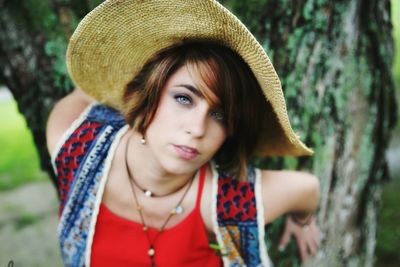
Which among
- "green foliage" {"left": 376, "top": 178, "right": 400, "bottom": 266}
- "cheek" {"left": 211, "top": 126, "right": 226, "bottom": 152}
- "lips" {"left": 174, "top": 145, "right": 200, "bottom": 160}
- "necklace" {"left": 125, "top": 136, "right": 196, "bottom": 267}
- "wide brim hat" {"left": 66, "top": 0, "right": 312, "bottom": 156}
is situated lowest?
"green foliage" {"left": 376, "top": 178, "right": 400, "bottom": 266}

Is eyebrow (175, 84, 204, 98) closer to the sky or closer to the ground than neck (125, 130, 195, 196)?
closer to the sky

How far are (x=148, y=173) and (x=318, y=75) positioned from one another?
1.08m

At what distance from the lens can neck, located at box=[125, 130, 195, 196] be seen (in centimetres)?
191

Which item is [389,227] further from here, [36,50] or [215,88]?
[36,50]

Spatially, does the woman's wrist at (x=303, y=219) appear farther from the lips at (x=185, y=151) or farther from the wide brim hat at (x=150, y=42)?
the lips at (x=185, y=151)

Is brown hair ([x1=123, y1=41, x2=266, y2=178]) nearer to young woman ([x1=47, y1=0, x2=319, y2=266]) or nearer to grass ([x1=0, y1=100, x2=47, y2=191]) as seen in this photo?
young woman ([x1=47, y1=0, x2=319, y2=266])

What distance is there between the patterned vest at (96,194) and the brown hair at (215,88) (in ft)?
0.34

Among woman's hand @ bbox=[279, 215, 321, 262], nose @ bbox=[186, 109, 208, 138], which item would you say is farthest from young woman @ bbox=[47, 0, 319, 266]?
woman's hand @ bbox=[279, 215, 321, 262]

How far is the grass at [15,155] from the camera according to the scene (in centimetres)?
548

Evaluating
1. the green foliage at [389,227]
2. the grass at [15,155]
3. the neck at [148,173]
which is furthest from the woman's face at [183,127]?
the grass at [15,155]

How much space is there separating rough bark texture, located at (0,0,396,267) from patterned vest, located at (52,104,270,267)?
48cm

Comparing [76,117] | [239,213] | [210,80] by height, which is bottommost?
[239,213]

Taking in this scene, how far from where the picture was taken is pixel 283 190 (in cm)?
202

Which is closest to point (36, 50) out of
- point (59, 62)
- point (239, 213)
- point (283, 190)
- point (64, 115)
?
point (59, 62)
